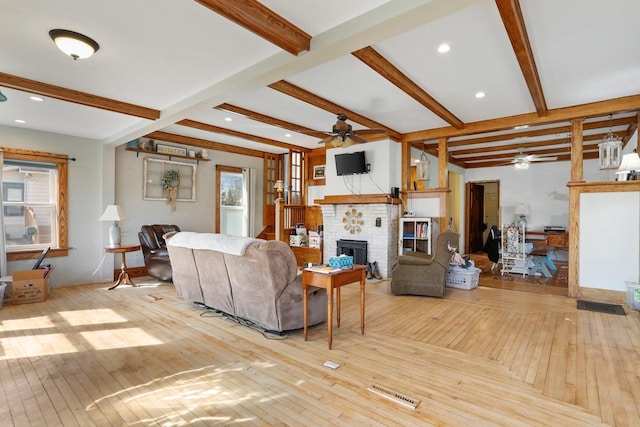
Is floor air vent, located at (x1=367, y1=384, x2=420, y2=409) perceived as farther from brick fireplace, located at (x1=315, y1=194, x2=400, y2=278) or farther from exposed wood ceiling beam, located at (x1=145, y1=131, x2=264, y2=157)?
exposed wood ceiling beam, located at (x1=145, y1=131, x2=264, y2=157)

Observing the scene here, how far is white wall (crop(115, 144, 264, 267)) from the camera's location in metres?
6.30

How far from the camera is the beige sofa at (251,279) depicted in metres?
3.20

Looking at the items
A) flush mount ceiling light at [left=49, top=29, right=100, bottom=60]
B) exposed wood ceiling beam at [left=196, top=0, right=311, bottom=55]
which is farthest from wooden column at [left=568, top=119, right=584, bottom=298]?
flush mount ceiling light at [left=49, top=29, right=100, bottom=60]

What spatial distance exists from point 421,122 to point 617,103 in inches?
104

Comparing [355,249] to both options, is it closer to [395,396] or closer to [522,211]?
[395,396]

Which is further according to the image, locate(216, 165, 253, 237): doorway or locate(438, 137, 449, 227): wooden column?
locate(216, 165, 253, 237): doorway

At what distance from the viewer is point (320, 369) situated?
8.58ft

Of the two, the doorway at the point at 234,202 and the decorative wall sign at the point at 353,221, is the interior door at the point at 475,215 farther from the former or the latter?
the doorway at the point at 234,202

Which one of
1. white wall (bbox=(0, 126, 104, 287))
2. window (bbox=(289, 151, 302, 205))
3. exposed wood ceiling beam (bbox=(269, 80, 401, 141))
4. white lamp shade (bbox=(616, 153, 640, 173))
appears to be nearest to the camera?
exposed wood ceiling beam (bbox=(269, 80, 401, 141))

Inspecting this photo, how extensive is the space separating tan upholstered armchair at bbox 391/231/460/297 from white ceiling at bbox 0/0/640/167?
82.7 inches

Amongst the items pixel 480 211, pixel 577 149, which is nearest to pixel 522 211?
pixel 480 211

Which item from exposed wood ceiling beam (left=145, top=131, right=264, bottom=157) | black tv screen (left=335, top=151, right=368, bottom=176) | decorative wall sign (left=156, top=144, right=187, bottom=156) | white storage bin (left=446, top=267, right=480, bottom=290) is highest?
exposed wood ceiling beam (left=145, top=131, right=264, bottom=157)

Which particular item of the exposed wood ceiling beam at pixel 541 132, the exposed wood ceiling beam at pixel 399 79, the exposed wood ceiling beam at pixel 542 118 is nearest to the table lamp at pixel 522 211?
the exposed wood ceiling beam at pixel 541 132

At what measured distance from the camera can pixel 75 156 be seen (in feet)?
19.1
